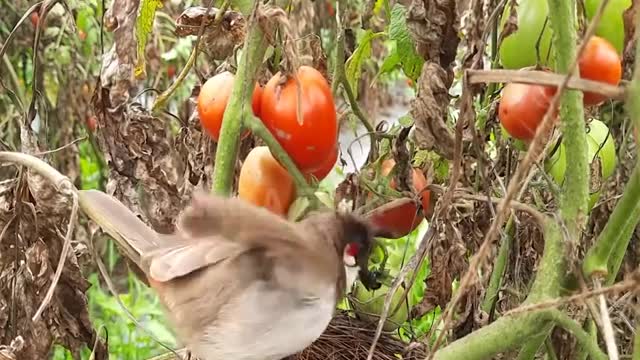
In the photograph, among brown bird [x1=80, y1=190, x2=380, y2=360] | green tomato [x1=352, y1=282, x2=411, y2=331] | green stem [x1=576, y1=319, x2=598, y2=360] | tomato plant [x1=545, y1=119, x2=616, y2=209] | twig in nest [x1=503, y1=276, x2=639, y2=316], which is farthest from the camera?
green tomato [x1=352, y1=282, x2=411, y2=331]

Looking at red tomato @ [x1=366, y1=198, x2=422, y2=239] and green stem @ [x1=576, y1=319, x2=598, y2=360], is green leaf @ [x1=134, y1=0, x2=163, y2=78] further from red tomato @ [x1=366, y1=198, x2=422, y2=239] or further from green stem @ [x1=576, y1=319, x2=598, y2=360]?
green stem @ [x1=576, y1=319, x2=598, y2=360]

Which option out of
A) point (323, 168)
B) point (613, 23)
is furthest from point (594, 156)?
point (323, 168)

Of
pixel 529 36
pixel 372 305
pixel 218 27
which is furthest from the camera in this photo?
pixel 372 305

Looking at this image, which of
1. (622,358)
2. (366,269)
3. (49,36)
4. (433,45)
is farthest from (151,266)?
(49,36)

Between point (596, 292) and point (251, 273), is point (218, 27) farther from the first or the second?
point (596, 292)

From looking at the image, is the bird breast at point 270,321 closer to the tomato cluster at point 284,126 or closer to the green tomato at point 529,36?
Result: the tomato cluster at point 284,126

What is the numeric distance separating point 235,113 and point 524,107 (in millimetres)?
232

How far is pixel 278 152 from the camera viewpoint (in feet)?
2.64

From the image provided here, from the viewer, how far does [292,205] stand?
85 centimetres

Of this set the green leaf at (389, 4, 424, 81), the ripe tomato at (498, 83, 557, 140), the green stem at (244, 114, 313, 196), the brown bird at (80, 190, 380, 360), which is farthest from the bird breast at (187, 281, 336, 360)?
the green leaf at (389, 4, 424, 81)

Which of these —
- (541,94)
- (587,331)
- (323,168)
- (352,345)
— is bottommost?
(352,345)

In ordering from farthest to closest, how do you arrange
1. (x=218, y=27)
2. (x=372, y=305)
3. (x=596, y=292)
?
(x=372, y=305) → (x=218, y=27) → (x=596, y=292)

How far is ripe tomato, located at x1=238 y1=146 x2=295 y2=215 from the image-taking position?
33.9 inches

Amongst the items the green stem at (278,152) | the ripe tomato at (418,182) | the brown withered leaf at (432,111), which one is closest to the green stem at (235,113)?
the green stem at (278,152)
